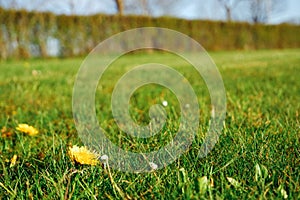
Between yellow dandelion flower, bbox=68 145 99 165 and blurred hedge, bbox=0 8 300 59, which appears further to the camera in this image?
blurred hedge, bbox=0 8 300 59

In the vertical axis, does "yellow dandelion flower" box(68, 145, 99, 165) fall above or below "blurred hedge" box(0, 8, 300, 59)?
below

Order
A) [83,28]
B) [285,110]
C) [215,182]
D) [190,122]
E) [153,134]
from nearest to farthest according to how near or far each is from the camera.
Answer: [215,182]
[153,134]
[190,122]
[285,110]
[83,28]

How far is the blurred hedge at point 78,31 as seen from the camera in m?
12.1

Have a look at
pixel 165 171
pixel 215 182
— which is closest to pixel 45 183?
pixel 165 171

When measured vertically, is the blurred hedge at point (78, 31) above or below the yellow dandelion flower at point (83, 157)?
above

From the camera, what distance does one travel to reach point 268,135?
4.20 ft

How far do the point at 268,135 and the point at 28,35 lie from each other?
41.6ft

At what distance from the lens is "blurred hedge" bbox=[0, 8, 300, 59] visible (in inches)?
475

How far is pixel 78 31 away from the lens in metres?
13.9

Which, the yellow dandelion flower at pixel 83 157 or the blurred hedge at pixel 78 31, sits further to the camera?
the blurred hedge at pixel 78 31

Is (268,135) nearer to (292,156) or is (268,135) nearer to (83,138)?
(292,156)

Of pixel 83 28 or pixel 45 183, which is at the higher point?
pixel 83 28

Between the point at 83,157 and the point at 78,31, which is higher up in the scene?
the point at 78,31

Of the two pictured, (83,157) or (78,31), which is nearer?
(83,157)
